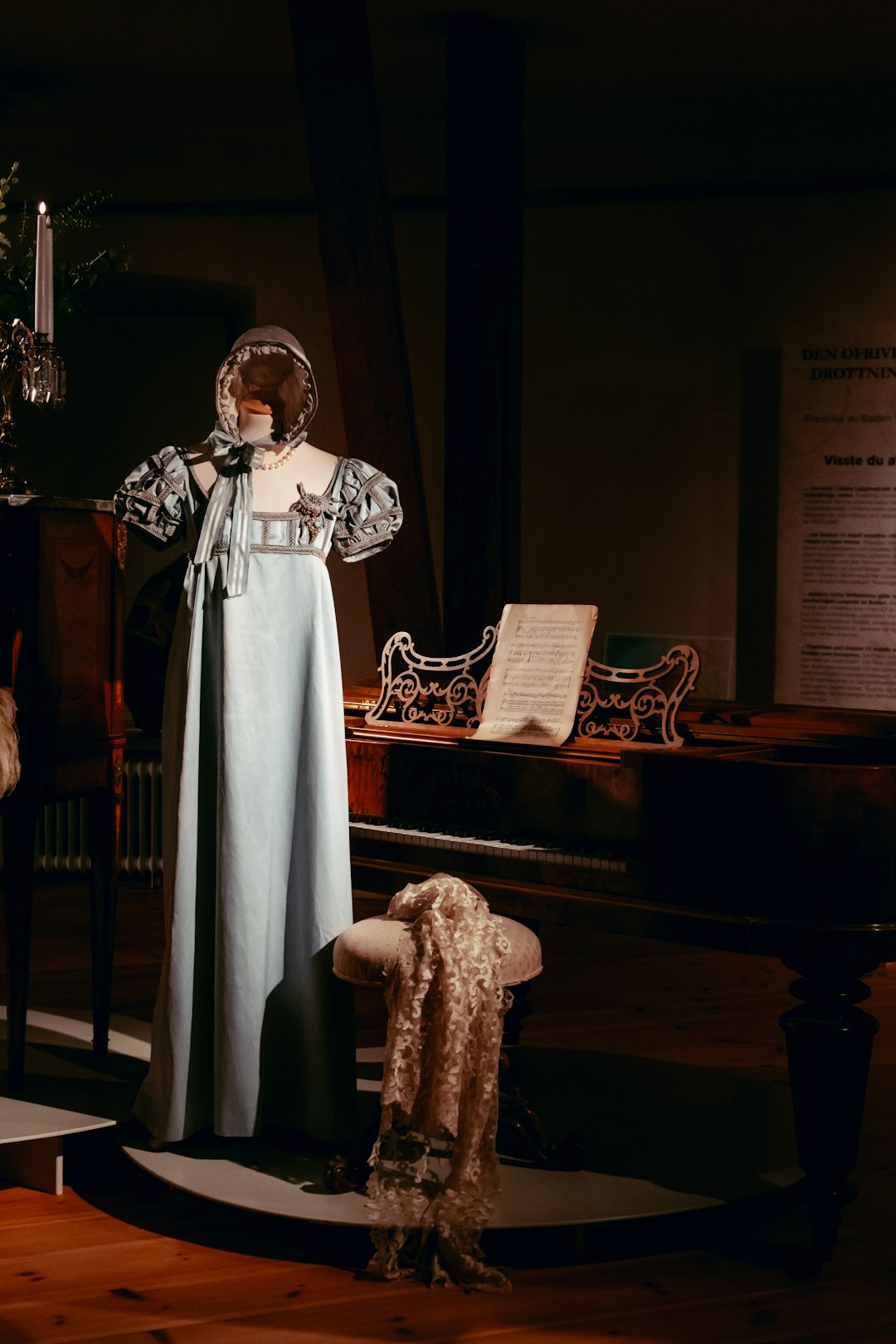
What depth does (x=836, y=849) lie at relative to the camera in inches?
113

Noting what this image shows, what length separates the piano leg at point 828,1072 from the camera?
2.96 metres

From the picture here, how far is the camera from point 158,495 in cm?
327

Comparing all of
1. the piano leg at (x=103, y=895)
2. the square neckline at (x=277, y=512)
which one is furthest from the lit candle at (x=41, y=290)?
the piano leg at (x=103, y=895)

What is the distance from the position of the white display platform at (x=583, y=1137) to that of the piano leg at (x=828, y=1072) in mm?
202

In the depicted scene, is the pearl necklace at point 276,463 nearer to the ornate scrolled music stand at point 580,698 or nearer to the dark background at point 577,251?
the ornate scrolled music stand at point 580,698

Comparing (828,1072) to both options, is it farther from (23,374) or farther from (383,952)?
(23,374)

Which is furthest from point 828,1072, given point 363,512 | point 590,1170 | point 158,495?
point 158,495

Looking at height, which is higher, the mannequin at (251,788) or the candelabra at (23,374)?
the candelabra at (23,374)

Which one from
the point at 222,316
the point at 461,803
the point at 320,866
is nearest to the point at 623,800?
the point at 461,803

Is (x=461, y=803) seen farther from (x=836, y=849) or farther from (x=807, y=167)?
(x=807, y=167)

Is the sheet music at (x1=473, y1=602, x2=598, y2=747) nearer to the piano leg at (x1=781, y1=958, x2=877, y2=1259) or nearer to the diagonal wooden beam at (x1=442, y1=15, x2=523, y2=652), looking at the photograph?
the piano leg at (x1=781, y1=958, x2=877, y2=1259)

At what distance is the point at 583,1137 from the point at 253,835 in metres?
1.02

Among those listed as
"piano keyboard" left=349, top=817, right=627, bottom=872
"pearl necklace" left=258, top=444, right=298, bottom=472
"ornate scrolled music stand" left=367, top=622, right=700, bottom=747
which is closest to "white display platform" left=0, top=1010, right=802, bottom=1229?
"piano keyboard" left=349, top=817, right=627, bottom=872

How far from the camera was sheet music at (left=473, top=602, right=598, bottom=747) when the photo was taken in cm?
337
